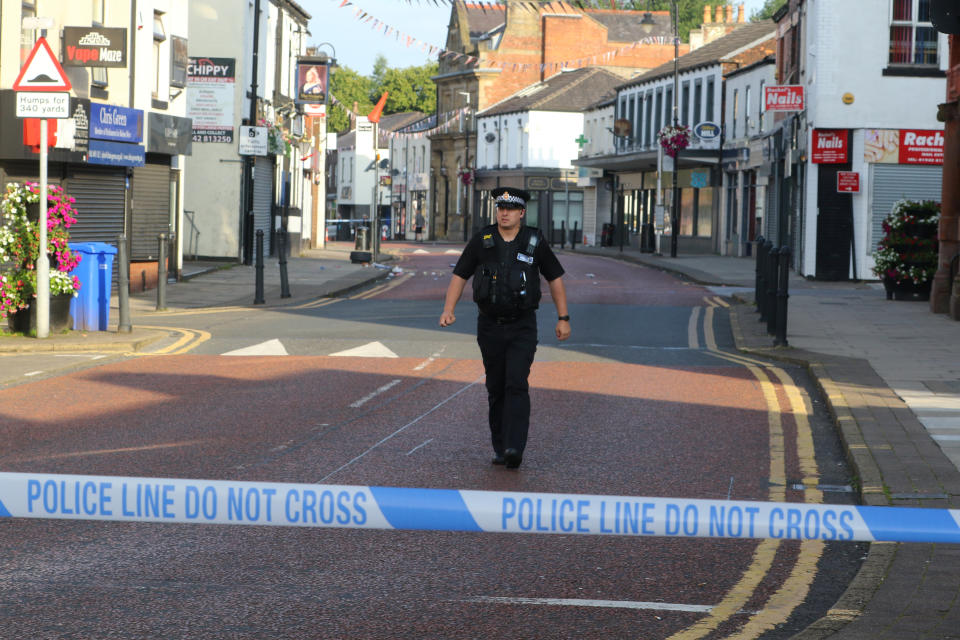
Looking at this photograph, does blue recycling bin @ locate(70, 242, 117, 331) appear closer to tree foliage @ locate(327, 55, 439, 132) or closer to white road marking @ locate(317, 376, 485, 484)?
white road marking @ locate(317, 376, 485, 484)

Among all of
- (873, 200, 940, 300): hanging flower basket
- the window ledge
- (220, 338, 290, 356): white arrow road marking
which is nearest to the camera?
(220, 338, 290, 356): white arrow road marking

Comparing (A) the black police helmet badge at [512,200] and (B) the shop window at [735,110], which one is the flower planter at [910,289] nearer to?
(A) the black police helmet badge at [512,200]

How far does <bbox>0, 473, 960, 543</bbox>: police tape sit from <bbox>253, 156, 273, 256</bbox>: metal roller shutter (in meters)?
37.3

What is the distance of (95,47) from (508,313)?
16454 millimetres

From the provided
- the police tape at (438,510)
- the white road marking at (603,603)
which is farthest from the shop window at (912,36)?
the police tape at (438,510)

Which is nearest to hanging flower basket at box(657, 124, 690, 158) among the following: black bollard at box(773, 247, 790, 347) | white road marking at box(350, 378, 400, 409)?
black bollard at box(773, 247, 790, 347)

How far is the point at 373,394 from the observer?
1285 centimetres

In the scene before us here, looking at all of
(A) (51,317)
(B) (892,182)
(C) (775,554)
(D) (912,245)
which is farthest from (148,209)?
(C) (775,554)

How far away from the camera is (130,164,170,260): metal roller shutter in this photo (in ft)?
91.2

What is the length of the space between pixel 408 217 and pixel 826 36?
73512 millimetres

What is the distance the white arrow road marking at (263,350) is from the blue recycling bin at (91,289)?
97.2 inches

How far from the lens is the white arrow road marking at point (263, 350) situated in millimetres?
16406

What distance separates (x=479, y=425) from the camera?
11.0m

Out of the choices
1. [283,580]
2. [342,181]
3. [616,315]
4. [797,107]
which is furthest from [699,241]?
[342,181]
